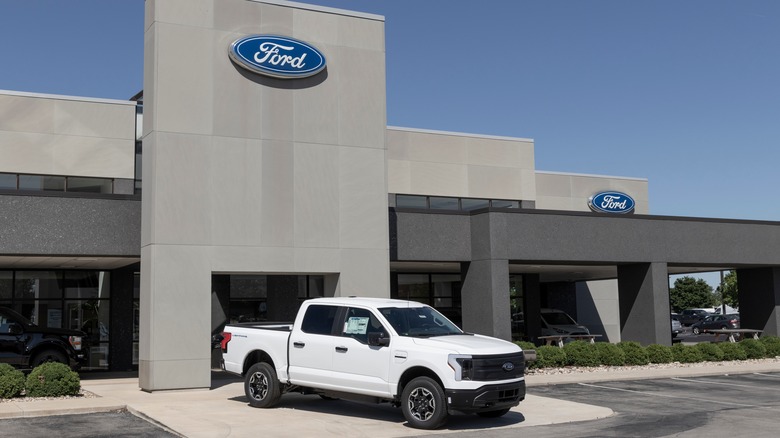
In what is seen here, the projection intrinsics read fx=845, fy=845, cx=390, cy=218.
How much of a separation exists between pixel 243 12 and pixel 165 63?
2.28 meters

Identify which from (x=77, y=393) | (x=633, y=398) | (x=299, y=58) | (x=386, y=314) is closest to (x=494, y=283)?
(x=633, y=398)

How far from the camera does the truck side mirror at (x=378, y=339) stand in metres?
13.5

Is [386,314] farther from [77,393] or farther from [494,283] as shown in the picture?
[494,283]

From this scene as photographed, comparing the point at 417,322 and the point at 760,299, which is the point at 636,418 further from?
the point at 760,299

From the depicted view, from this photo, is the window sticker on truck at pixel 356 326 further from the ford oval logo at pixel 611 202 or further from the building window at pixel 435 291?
the ford oval logo at pixel 611 202

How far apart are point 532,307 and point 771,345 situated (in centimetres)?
913

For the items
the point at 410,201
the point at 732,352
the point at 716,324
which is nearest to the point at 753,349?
the point at 732,352

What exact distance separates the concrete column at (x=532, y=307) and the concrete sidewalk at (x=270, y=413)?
13859 mm

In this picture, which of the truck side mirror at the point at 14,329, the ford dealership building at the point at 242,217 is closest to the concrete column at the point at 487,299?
the ford dealership building at the point at 242,217

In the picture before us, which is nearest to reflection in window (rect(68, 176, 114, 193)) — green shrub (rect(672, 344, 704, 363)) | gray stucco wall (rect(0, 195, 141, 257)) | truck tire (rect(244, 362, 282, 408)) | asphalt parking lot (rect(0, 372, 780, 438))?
gray stucco wall (rect(0, 195, 141, 257))

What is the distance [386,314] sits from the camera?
553 inches

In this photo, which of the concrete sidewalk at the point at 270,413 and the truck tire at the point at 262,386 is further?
the truck tire at the point at 262,386

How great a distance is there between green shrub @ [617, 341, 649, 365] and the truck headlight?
40.5 ft

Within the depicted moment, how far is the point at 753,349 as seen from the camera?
1022 inches
